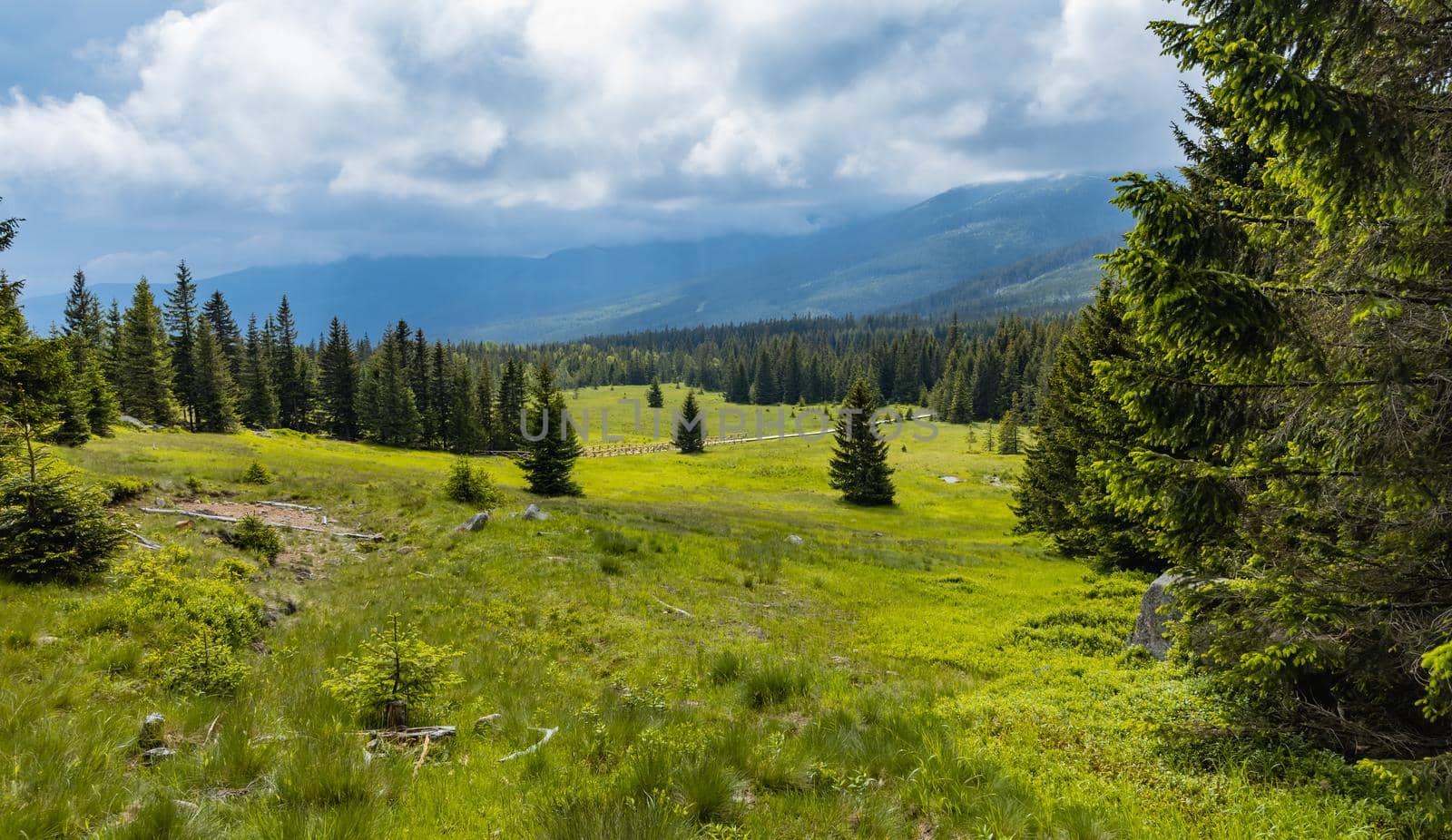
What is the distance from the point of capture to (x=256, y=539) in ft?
47.8

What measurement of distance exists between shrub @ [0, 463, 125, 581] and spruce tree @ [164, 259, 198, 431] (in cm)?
7241

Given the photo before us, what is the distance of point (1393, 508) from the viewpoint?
5.50m

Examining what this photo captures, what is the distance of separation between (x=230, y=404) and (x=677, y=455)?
2098 inches

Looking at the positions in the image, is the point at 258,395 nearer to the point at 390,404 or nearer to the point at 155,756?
the point at 390,404

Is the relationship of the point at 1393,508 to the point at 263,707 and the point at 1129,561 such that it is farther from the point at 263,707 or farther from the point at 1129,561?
the point at 1129,561

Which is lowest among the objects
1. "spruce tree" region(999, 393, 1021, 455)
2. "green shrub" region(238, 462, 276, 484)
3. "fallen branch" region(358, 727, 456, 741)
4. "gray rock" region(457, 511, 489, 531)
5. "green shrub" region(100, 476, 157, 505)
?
"spruce tree" region(999, 393, 1021, 455)

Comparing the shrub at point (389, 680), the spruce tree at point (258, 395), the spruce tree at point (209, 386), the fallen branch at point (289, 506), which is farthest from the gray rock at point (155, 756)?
the spruce tree at point (258, 395)

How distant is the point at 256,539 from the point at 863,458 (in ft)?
149

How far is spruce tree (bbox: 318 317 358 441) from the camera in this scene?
80.3 m

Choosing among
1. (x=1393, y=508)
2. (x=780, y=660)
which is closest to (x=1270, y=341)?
(x=1393, y=508)

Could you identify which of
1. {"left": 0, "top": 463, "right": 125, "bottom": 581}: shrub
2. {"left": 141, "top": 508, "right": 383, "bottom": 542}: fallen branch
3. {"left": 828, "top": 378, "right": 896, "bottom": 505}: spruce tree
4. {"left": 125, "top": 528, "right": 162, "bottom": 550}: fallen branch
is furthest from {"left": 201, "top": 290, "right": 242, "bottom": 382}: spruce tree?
{"left": 0, "top": 463, "right": 125, "bottom": 581}: shrub

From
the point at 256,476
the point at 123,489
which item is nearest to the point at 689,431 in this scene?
the point at 256,476

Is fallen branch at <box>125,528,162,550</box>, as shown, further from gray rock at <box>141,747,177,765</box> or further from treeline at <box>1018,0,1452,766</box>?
treeline at <box>1018,0,1452,766</box>

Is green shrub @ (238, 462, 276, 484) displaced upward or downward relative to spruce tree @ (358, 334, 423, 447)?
downward
